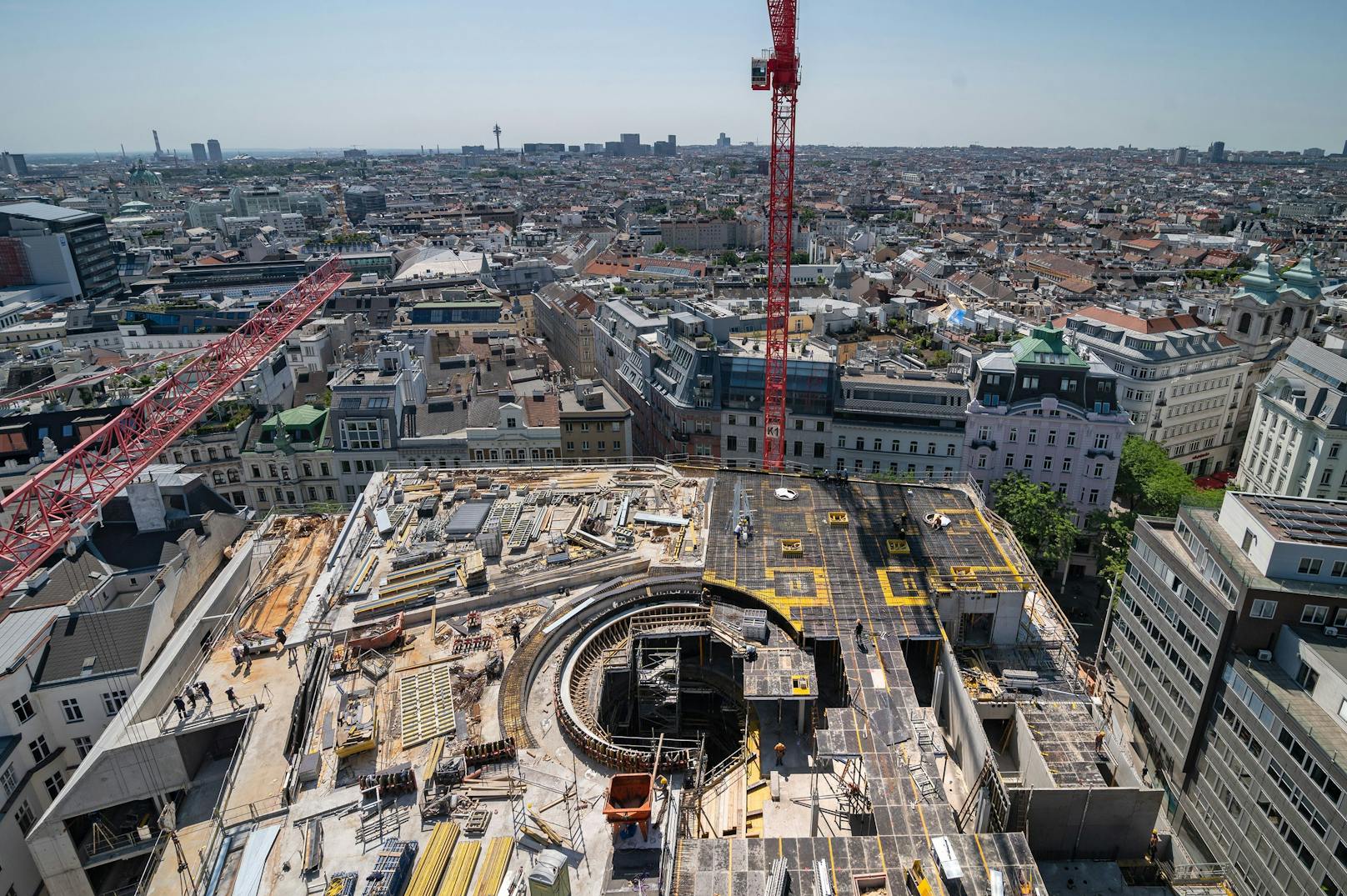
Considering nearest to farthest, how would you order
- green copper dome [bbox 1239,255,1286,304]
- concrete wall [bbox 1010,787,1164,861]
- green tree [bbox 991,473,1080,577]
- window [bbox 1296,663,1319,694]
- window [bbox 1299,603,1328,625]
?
concrete wall [bbox 1010,787,1164,861] → window [bbox 1296,663,1319,694] → window [bbox 1299,603,1328,625] → green tree [bbox 991,473,1080,577] → green copper dome [bbox 1239,255,1286,304]

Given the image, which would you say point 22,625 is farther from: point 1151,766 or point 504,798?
point 1151,766

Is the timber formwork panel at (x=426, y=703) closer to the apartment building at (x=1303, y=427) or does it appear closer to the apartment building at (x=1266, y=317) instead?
the apartment building at (x=1303, y=427)

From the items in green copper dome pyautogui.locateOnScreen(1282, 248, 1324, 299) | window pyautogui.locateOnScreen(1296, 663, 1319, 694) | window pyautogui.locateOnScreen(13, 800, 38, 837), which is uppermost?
green copper dome pyautogui.locateOnScreen(1282, 248, 1324, 299)

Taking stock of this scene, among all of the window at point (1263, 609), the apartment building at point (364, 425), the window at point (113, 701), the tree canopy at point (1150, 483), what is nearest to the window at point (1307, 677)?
the window at point (1263, 609)

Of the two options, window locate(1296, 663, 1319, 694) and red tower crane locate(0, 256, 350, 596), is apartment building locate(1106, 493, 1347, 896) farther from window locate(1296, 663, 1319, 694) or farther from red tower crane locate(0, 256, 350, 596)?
red tower crane locate(0, 256, 350, 596)

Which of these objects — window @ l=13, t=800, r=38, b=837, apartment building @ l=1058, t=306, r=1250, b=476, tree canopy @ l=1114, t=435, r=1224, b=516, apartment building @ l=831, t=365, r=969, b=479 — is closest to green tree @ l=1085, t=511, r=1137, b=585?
tree canopy @ l=1114, t=435, r=1224, b=516

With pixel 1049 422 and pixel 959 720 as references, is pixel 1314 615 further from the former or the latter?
pixel 1049 422
